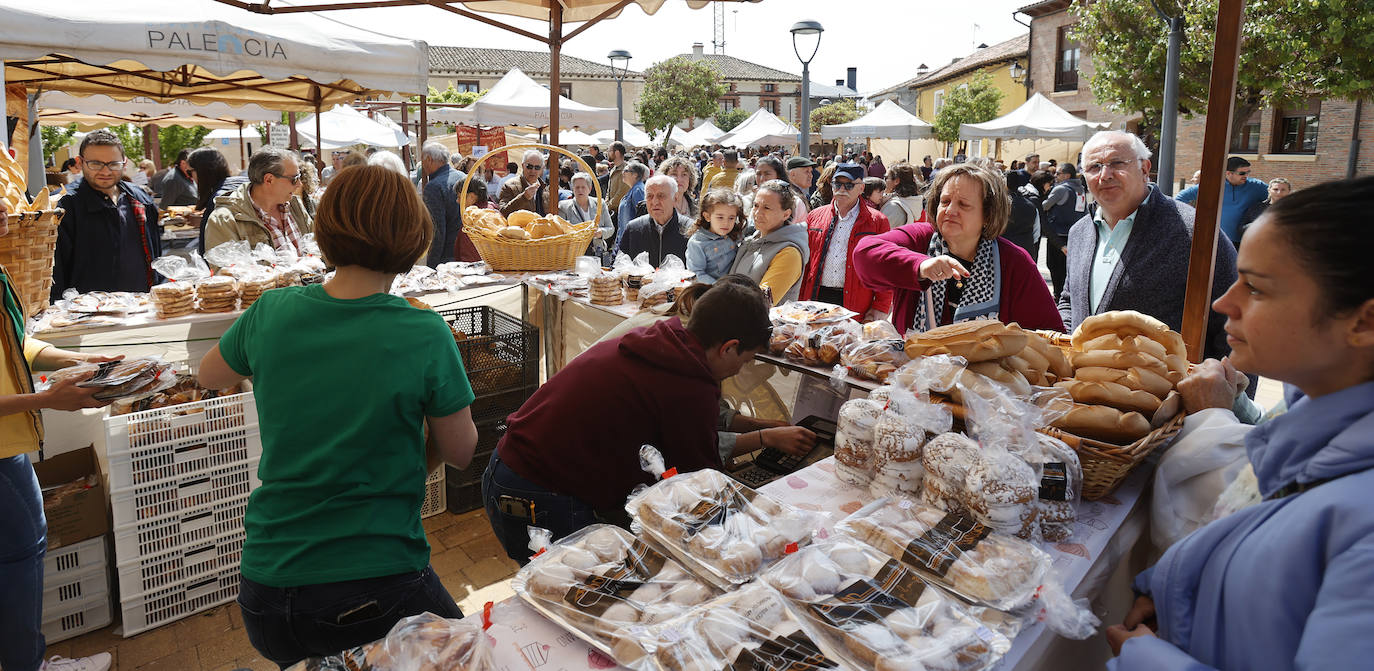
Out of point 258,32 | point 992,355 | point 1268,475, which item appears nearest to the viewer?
point 1268,475

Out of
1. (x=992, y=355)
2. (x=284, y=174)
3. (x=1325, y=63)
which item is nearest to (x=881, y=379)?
(x=992, y=355)

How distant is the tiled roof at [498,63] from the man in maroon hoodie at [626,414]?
5255cm

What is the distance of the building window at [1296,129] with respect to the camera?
68.1 feet

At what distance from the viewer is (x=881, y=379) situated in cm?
247

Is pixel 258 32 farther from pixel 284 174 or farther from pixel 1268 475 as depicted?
pixel 1268 475

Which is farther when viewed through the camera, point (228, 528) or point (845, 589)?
point (228, 528)

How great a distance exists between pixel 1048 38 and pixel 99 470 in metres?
36.5

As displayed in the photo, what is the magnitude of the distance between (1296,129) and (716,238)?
24218 millimetres

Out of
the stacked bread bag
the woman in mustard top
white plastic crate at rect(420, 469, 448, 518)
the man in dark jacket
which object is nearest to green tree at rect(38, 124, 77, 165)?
the man in dark jacket

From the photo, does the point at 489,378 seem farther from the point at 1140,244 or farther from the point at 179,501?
the point at 1140,244

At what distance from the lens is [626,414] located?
2158 mm

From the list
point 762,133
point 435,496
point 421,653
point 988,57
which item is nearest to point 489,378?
point 435,496

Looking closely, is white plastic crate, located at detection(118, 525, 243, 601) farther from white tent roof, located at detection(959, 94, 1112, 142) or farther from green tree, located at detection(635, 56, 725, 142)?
green tree, located at detection(635, 56, 725, 142)

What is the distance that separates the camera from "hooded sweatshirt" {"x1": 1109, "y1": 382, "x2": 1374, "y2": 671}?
90 cm
